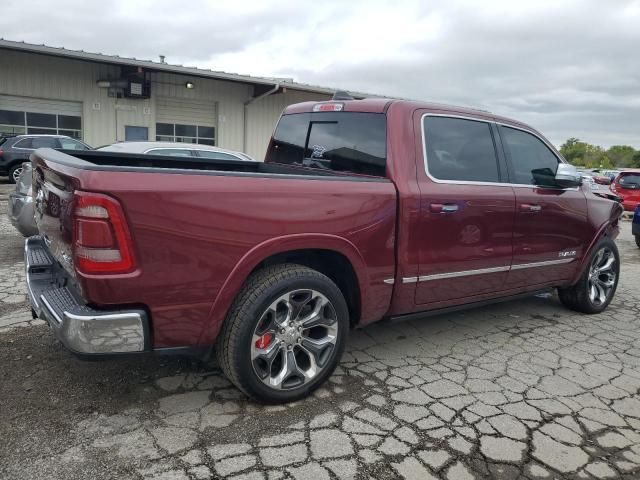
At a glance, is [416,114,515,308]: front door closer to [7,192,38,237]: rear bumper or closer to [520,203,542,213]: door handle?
[520,203,542,213]: door handle

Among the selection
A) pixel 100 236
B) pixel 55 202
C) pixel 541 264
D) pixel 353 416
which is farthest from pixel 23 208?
pixel 541 264

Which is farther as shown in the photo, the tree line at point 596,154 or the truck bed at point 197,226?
the tree line at point 596,154

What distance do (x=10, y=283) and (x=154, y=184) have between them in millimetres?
3702

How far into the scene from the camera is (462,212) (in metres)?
3.64

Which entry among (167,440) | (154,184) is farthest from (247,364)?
(154,184)

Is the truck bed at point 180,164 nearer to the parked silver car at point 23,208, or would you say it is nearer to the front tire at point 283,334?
the front tire at point 283,334

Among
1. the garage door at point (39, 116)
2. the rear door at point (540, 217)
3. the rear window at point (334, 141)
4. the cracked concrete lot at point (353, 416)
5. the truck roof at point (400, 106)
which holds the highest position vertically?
the garage door at point (39, 116)

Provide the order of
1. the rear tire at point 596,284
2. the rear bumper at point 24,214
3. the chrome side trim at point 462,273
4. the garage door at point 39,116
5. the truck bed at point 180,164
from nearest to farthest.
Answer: the chrome side trim at point 462,273, the truck bed at point 180,164, the rear tire at point 596,284, the rear bumper at point 24,214, the garage door at point 39,116

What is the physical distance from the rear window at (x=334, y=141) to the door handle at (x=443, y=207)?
40cm

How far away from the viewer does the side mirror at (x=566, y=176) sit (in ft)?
14.1

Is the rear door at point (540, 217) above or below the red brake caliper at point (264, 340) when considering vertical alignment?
above

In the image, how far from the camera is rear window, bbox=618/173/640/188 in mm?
14555

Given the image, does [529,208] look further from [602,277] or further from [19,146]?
[19,146]

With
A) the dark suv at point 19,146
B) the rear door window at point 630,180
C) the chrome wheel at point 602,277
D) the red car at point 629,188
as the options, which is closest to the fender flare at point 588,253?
the chrome wheel at point 602,277
